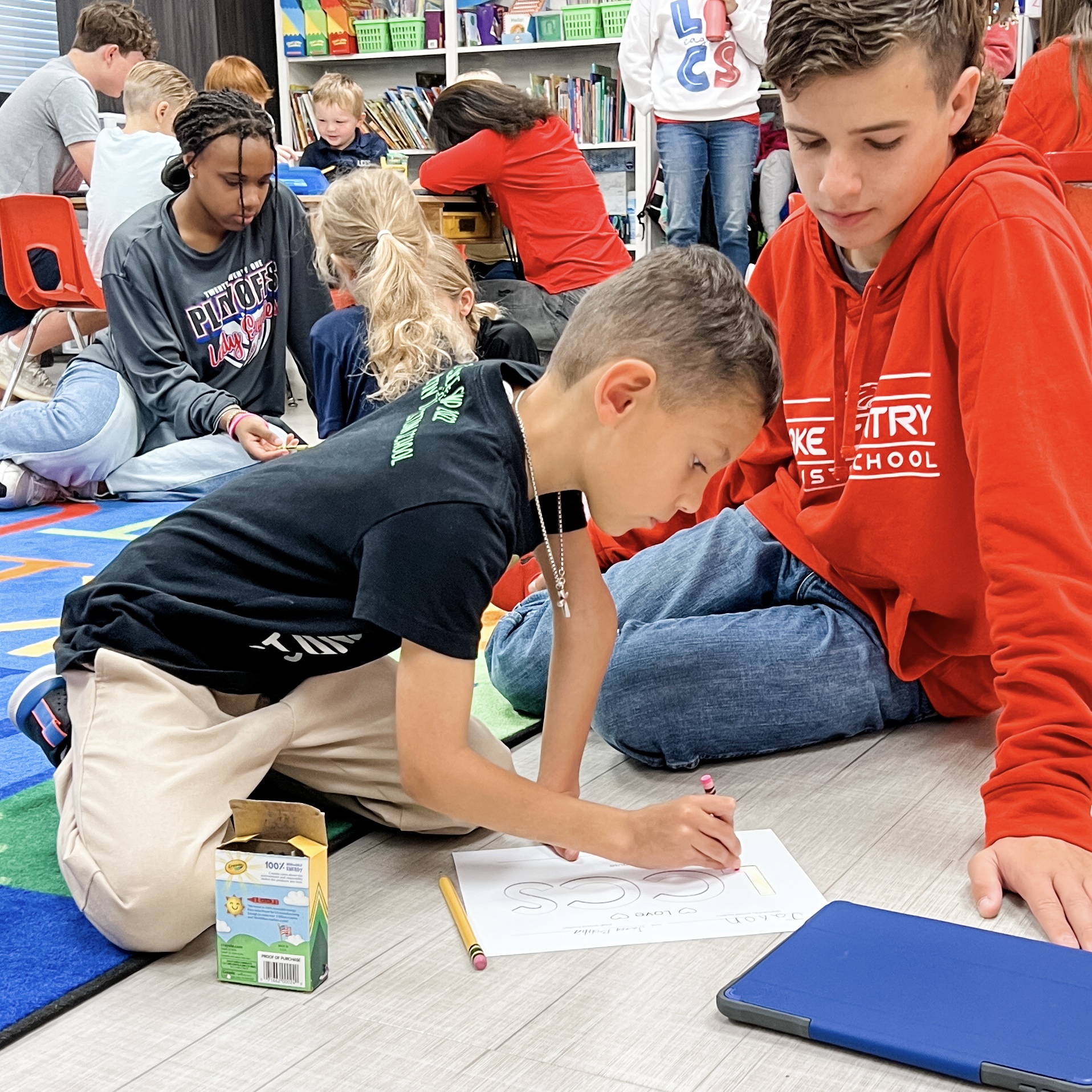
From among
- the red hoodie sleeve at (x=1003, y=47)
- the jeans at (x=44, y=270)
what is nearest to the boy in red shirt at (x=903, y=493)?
the jeans at (x=44, y=270)

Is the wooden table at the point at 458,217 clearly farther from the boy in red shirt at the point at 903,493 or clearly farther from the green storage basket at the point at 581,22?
the boy in red shirt at the point at 903,493

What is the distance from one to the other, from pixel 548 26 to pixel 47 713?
503 cm

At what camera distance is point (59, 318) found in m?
4.32

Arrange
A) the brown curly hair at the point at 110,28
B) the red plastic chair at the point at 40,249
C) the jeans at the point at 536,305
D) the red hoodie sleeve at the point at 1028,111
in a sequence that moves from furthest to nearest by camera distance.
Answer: the brown curly hair at the point at 110,28
the jeans at the point at 536,305
the red plastic chair at the point at 40,249
the red hoodie sleeve at the point at 1028,111

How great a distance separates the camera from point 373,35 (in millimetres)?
5969

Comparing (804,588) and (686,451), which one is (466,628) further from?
(804,588)

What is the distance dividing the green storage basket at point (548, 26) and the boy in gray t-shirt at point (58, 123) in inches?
72.0

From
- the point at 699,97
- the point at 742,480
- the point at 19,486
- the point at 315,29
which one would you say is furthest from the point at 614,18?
the point at 742,480

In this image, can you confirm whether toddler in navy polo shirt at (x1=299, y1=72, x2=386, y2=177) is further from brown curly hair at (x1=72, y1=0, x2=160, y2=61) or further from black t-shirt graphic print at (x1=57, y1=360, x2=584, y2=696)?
black t-shirt graphic print at (x1=57, y1=360, x2=584, y2=696)

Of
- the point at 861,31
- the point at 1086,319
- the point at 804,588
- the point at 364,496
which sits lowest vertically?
the point at 804,588

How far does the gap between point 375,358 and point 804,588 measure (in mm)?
1060

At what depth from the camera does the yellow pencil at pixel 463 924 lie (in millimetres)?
995

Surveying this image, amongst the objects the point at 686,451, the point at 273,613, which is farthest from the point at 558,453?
the point at 273,613

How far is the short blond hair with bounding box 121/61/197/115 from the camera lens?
3.92 metres
